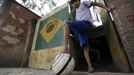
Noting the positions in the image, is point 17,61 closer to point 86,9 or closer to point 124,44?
point 86,9

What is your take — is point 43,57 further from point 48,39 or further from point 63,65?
point 63,65

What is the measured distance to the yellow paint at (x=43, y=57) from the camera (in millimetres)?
4011

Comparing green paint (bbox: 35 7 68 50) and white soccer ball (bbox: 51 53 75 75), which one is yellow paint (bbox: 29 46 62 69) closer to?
green paint (bbox: 35 7 68 50)

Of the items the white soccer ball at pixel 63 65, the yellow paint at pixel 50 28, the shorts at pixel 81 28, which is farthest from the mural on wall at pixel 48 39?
the white soccer ball at pixel 63 65

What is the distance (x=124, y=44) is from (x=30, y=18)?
307cm

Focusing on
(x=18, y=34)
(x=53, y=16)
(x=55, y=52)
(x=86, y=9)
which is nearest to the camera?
(x=86, y=9)

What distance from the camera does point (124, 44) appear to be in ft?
8.99

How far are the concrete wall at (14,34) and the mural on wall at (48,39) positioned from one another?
37 centimetres

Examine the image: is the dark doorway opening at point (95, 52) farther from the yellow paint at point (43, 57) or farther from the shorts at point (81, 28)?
the shorts at point (81, 28)

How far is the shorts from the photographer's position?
297 centimetres

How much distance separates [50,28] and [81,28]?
66.3 inches

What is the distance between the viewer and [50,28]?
462 centimetres

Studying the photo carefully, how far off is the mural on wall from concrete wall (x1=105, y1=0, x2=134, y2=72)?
56.5 inches

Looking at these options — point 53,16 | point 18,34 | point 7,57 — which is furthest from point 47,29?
point 7,57
